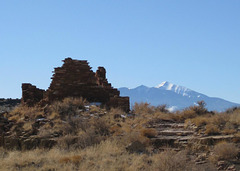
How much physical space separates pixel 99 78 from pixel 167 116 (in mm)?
9433

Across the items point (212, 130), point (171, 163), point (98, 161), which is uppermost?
point (212, 130)

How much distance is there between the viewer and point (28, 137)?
16.8 m

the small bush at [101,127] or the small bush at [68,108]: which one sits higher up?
the small bush at [68,108]

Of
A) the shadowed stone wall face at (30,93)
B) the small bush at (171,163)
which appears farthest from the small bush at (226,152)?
the shadowed stone wall face at (30,93)

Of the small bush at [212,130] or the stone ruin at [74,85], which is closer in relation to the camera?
the small bush at [212,130]

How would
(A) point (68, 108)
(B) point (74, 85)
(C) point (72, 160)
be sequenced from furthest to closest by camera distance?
(B) point (74, 85) < (A) point (68, 108) < (C) point (72, 160)

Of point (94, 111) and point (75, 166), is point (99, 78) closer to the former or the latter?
point (94, 111)

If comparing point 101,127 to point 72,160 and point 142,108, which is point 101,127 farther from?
point 142,108

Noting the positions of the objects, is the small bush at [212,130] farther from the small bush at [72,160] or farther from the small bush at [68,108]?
the small bush at [68,108]

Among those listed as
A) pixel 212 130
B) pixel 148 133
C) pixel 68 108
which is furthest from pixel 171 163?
pixel 68 108

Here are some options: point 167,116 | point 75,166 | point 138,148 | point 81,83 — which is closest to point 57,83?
point 81,83

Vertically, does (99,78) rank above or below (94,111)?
above

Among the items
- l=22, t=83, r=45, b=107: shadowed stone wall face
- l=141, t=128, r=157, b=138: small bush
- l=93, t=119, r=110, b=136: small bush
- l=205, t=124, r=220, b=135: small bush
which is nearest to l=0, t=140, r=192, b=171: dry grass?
l=141, t=128, r=157, b=138: small bush

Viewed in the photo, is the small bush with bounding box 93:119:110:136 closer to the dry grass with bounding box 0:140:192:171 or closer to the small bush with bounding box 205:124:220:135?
the dry grass with bounding box 0:140:192:171
